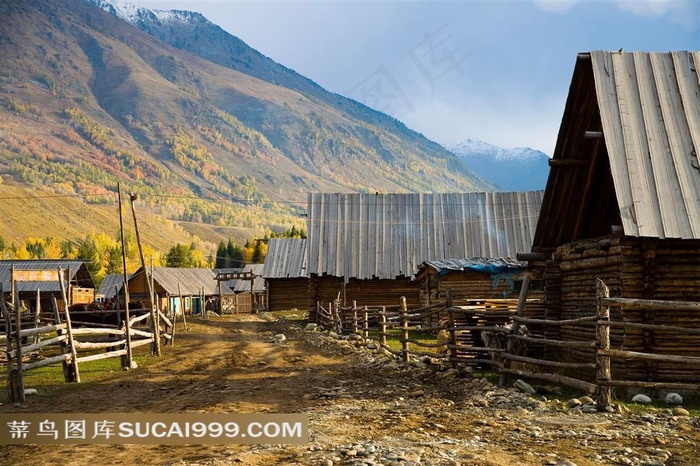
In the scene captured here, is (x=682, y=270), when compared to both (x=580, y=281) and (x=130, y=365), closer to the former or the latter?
(x=580, y=281)

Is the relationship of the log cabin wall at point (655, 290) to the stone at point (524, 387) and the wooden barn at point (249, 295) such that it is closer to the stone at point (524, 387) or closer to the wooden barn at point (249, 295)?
the stone at point (524, 387)

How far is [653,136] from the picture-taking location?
1430cm

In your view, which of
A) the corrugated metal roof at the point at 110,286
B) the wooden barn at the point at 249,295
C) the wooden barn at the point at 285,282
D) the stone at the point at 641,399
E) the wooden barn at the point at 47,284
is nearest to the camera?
the stone at the point at 641,399

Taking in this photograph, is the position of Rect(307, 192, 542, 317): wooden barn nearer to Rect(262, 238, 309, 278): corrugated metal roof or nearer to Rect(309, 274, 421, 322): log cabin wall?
Rect(309, 274, 421, 322): log cabin wall

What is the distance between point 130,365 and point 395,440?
12.0m

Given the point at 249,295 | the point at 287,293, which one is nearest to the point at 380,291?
the point at 287,293

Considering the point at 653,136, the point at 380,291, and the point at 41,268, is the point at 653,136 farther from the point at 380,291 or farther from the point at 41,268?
the point at 41,268

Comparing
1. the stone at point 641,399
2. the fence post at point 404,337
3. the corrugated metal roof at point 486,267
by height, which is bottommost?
the stone at point 641,399

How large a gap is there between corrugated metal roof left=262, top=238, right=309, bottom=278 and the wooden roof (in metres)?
34.2

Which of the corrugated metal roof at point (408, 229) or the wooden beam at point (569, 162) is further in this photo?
the corrugated metal roof at point (408, 229)

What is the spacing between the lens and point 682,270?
12828 millimetres

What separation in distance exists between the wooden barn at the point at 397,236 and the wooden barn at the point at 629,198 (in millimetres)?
17738

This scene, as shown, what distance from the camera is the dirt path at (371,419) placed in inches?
305

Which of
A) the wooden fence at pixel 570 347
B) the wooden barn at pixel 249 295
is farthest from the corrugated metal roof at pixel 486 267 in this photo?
the wooden barn at pixel 249 295
